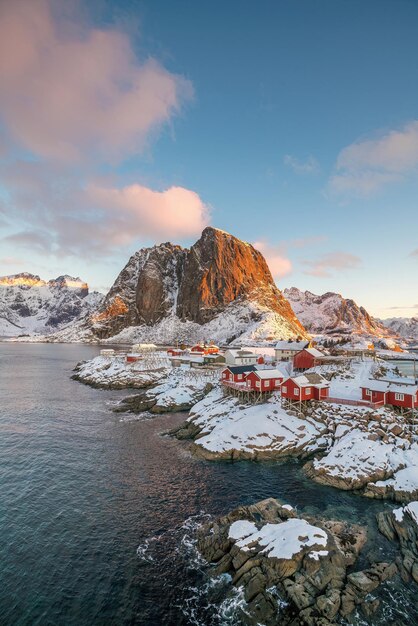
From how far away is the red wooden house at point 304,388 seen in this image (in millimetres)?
49219

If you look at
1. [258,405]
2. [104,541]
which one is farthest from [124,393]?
[104,541]

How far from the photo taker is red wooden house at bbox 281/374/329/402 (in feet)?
161

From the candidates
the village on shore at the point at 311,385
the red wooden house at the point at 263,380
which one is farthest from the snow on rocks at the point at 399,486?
the red wooden house at the point at 263,380

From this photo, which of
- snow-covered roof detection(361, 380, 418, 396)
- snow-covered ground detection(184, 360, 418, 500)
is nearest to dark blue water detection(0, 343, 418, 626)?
snow-covered ground detection(184, 360, 418, 500)

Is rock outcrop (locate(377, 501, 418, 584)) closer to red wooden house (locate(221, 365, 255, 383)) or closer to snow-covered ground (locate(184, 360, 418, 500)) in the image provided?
snow-covered ground (locate(184, 360, 418, 500))

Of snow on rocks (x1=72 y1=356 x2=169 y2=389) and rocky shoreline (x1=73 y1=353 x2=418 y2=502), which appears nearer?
rocky shoreline (x1=73 y1=353 x2=418 y2=502)

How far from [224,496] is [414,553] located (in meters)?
14.8

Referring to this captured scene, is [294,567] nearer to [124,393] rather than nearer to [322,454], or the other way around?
[322,454]

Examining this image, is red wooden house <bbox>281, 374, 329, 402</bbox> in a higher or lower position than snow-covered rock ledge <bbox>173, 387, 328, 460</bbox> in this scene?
higher

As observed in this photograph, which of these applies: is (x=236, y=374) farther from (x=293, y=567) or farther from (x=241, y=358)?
(x=293, y=567)

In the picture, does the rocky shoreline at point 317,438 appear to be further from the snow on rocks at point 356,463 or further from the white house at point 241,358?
the white house at point 241,358

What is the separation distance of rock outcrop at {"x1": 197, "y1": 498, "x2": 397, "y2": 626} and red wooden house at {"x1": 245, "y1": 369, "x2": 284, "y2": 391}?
3094 cm

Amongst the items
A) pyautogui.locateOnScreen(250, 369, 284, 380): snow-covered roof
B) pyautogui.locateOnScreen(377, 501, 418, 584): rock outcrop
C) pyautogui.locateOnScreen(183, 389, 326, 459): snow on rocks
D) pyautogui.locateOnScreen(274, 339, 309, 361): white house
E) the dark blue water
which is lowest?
the dark blue water

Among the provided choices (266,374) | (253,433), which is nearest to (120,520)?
(253,433)
